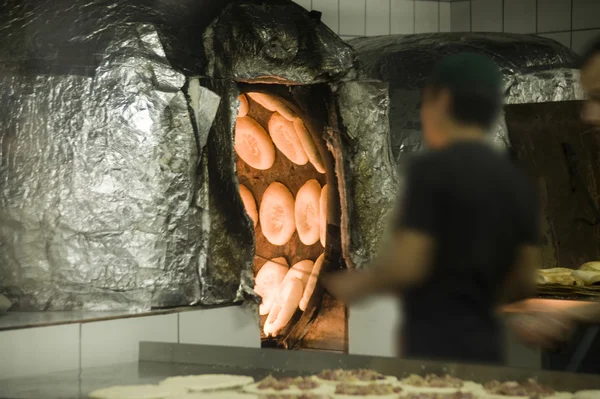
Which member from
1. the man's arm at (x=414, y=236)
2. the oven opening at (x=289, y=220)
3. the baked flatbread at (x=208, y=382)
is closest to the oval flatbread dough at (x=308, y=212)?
the oven opening at (x=289, y=220)

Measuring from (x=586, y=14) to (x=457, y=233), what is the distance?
5.82 m

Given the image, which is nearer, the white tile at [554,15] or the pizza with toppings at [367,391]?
the pizza with toppings at [367,391]

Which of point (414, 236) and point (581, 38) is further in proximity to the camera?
point (581, 38)

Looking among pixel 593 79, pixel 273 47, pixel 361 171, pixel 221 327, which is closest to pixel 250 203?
pixel 361 171

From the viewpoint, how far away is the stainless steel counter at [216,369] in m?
2.97

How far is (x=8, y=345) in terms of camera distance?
390 centimetres

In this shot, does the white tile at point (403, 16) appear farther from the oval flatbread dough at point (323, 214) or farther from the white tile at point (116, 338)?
the white tile at point (116, 338)

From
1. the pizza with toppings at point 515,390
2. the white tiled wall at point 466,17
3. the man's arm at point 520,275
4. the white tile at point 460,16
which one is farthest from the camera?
the white tile at point 460,16

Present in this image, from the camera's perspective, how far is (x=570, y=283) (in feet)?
17.2

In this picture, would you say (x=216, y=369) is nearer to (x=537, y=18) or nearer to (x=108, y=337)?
(x=108, y=337)

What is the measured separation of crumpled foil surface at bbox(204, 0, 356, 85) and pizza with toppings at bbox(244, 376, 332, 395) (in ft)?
7.51

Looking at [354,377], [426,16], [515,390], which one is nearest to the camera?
[515,390]

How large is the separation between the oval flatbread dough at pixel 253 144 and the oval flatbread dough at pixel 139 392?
3.01m

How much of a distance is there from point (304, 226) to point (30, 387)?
9.74 ft
